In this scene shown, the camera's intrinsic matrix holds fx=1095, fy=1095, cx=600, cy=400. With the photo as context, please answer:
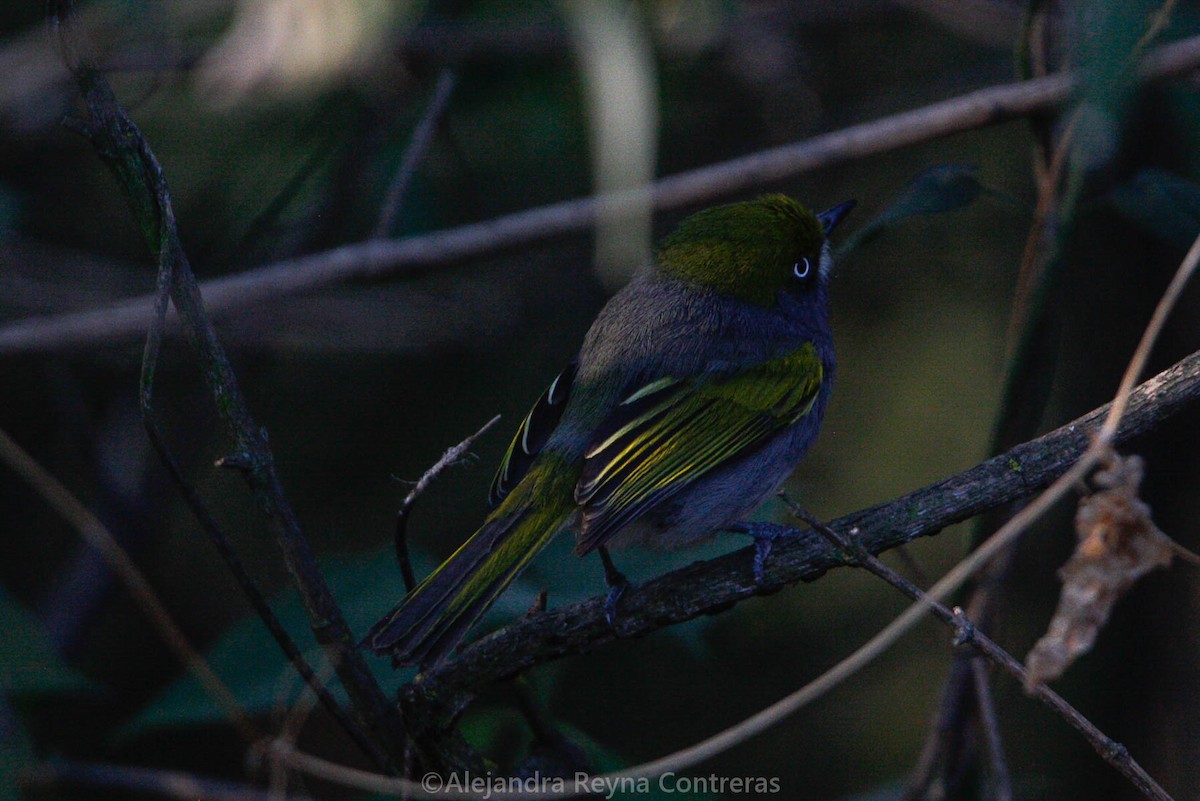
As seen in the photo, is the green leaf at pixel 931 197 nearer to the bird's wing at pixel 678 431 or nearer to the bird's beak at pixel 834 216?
the bird's wing at pixel 678 431

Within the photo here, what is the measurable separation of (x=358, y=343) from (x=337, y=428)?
0.44m

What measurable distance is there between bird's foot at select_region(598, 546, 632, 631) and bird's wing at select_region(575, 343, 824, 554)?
0.12 meters

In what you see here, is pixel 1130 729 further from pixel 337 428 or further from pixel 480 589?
pixel 337 428

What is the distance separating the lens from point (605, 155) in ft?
9.29

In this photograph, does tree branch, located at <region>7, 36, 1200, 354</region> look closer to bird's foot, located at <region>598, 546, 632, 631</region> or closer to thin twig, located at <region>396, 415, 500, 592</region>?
bird's foot, located at <region>598, 546, 632, 631</region>

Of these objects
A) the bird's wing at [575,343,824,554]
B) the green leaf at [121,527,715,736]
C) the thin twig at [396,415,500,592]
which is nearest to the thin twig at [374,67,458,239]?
the bird's wing at [575,343,824,554]

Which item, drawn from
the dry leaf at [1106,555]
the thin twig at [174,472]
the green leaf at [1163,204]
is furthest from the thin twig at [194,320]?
the green leaf at [1163,204]

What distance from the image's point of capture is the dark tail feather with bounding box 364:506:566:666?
6.90 ft

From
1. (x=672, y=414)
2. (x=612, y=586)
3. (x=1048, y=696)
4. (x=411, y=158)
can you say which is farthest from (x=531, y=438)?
(x=1048, y=696)

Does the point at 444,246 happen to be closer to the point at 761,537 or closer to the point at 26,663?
the point at 761,537

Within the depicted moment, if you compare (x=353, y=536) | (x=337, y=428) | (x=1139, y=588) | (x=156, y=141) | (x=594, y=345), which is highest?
(x=156, y=141)

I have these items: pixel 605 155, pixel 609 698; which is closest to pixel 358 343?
pixel 609 698

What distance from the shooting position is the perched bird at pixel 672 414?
2420mm

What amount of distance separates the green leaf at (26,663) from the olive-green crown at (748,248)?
1982mm
